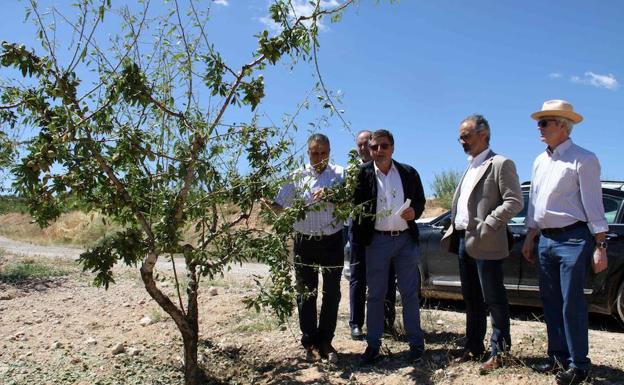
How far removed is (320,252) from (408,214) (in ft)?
2.59

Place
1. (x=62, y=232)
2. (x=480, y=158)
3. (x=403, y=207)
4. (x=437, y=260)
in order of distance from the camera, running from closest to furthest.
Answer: (x=480, y=158) < (x=403, y=207) < (x=437, y=260) < (x=62, y=232)

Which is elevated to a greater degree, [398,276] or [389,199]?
[389,199]

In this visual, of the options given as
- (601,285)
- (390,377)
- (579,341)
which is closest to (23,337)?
(390,377)

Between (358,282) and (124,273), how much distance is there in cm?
672

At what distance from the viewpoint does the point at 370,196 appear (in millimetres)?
4828

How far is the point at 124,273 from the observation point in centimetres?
1083

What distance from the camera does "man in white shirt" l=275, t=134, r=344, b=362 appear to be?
4906mm

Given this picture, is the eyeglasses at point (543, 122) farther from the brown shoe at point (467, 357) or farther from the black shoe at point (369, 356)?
the black shoe at point (369, 356)

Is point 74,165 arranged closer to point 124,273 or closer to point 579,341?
point 579,341

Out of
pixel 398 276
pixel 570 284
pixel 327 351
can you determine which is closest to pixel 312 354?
pixel 327 351

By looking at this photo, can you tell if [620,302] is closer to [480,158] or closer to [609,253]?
[609,253]

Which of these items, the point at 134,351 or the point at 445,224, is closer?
the point at 134,351

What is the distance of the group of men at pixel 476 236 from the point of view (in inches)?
156

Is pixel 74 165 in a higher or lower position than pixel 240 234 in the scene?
higher
